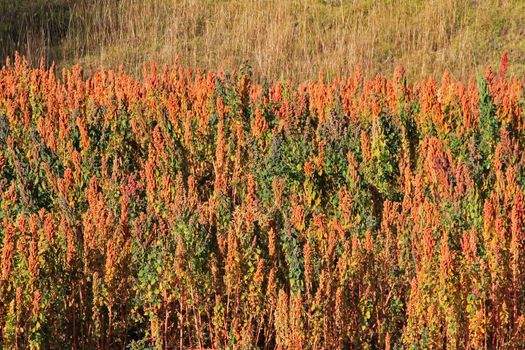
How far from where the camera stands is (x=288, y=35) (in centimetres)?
951

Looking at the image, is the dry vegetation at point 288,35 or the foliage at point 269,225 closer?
the foliage at point 269,225

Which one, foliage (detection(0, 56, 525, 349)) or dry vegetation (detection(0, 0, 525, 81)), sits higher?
foliage (detection(0, 56, 525, 349))

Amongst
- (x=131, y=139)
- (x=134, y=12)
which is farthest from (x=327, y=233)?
(x=134, y=12)

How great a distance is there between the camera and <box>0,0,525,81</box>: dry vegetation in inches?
348

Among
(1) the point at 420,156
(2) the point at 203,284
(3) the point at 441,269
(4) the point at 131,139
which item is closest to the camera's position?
(3) the point at 441,269

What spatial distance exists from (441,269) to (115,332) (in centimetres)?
133

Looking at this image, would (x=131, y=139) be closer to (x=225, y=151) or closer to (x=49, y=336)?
(x=225, y=151)

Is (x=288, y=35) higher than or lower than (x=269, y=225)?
lower

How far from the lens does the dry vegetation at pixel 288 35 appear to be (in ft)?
29.0

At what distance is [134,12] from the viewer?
10.7 meters

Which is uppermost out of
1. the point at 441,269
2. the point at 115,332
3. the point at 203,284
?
the point at 441,269

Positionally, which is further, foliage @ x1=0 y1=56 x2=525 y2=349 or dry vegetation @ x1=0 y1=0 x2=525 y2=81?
dry vegetation @ x1=0 y1=0 x2=525 y2=81

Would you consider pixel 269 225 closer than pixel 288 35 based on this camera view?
Yes

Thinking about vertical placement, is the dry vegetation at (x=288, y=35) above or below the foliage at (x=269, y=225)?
below
